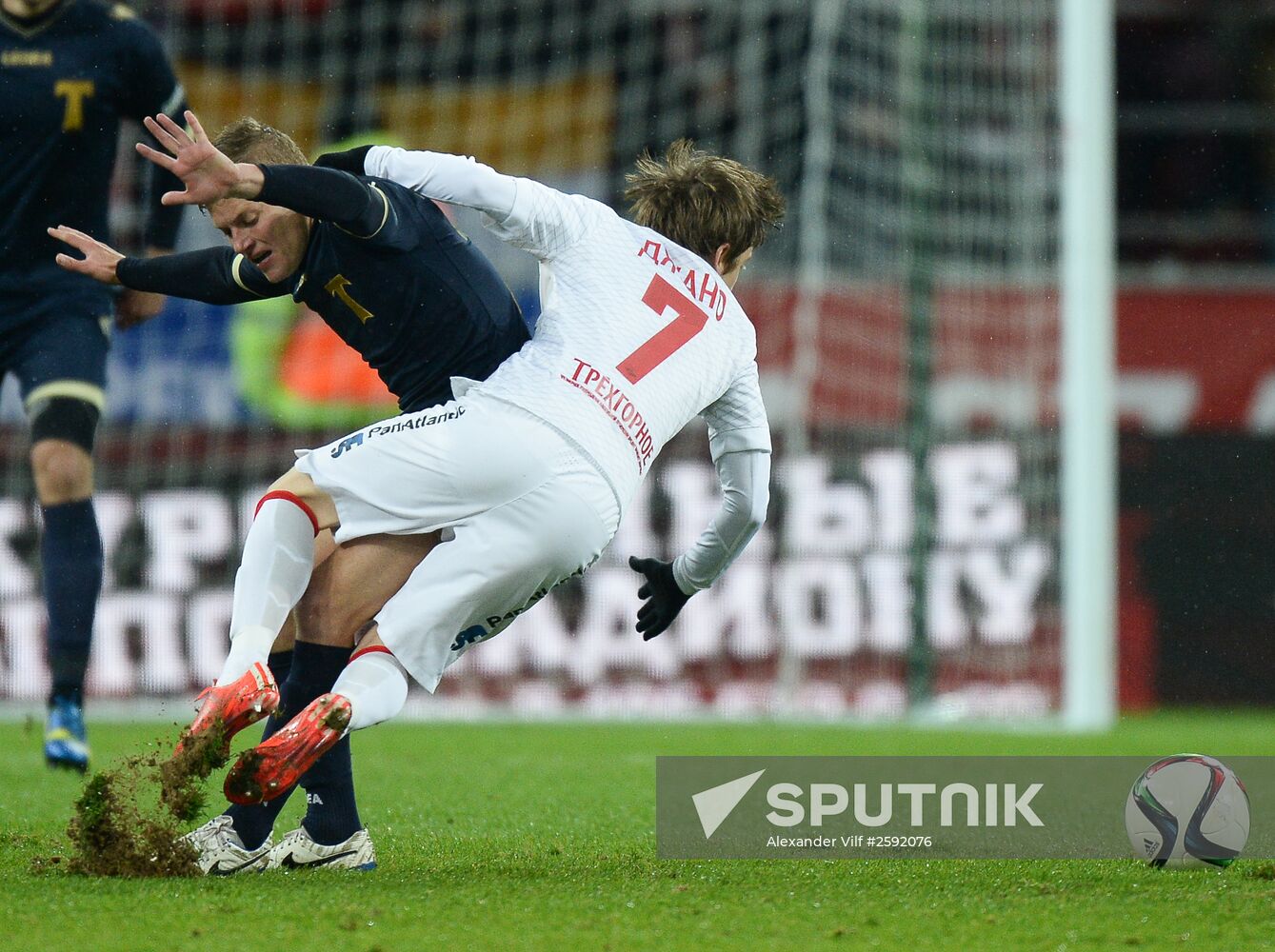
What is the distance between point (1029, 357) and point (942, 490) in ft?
3.19

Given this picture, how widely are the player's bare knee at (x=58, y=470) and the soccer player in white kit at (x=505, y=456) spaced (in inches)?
A: 75.6

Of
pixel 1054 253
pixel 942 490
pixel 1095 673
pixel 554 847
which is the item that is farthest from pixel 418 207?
pixel 1054 253

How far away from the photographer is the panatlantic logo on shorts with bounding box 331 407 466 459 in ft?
10.6

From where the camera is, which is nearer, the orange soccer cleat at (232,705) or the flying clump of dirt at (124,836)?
the orange soccer cleat at (232,705)

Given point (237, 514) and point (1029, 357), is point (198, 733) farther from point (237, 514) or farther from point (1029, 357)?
point (1029, 357)

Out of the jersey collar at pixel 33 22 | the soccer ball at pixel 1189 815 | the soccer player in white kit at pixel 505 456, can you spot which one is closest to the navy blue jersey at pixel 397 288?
the soccer player in white kit at pixel 505 456

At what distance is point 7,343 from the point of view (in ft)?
→ 16.9

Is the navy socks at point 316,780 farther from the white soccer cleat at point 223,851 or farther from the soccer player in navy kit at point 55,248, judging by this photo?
the soccer player in navy kit at point 55,248

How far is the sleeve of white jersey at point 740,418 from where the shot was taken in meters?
3.59

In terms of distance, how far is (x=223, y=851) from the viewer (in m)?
3.31

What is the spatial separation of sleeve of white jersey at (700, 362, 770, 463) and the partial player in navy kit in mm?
436

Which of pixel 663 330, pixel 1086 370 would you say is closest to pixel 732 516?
pixel 663 330

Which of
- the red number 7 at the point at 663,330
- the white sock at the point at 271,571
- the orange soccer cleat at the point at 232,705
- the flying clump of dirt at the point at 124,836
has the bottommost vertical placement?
the flying clump of dirt at the point at 124,836

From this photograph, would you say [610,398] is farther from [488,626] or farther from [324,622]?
[324,622]
